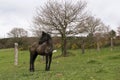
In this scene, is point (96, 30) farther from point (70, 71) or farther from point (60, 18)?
point (70, 71)

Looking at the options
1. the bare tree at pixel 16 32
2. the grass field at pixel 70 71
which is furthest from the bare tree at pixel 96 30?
the bare tree at pixel 16 32

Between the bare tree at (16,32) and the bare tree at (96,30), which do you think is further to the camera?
the bare tree at (16,32)

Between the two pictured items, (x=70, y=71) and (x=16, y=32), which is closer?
(x=70, y=71)

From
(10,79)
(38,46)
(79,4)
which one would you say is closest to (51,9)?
(79,4)

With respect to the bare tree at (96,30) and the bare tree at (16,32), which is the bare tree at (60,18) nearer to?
the bare tree at (96,30)

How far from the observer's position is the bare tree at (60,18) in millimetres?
46812

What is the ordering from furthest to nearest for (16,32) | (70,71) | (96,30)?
(16,32)
(96,30)
(70,71)

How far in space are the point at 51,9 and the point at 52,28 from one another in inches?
115

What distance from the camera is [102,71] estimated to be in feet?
57.8

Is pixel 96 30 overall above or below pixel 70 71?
above

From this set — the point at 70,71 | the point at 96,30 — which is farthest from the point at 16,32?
the point at 70,71

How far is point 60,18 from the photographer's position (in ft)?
154

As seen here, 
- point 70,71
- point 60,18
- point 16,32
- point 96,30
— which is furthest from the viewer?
point 16,32

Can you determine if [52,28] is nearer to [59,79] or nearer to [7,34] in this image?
[59,79]
